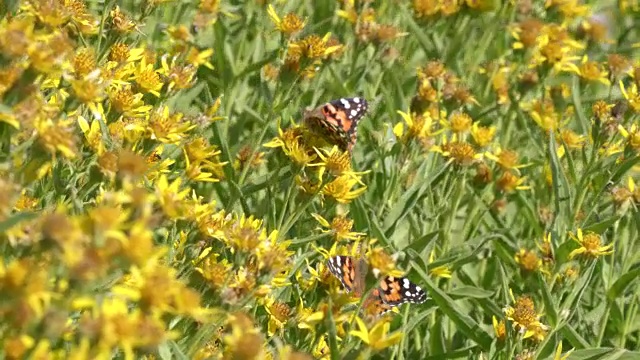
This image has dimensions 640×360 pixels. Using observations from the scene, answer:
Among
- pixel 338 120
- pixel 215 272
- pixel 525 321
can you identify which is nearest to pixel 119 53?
pixel 338 120

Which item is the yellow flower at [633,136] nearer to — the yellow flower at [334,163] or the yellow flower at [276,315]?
the yellow flower at [334,163]

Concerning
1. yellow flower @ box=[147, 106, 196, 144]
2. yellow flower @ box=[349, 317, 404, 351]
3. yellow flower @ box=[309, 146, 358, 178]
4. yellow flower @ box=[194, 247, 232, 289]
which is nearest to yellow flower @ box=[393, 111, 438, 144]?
yellow flower @ box=[309, 146, 358, 178]

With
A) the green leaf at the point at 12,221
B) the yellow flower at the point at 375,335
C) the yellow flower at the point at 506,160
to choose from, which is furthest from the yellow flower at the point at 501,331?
the green leaf at the point at 12,221

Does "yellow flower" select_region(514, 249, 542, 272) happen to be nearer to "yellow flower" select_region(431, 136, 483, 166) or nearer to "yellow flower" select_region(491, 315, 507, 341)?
"yellow flower" select_region(431, 136, 483, 166)

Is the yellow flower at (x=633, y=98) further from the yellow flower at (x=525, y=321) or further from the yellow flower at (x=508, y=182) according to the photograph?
the yellow flower at (x=525, y=321)

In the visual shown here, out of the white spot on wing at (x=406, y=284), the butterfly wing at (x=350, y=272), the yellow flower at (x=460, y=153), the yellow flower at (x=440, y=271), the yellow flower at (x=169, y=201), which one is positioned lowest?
the yellow flower at (x=440, y=271)

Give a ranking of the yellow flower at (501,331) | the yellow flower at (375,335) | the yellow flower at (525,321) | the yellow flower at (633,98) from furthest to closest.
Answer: the yellow flower at (633,98) → the yellow flower at (501,331) → the yellow flower at (525,321) → the yellow flower at (375,335)

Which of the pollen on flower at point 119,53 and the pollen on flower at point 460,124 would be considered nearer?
the pollen on flower at point 119,53

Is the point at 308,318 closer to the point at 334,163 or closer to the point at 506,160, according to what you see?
the point at 334,163

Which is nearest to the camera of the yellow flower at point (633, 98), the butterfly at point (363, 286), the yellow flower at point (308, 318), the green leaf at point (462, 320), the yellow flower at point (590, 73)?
the yellow flower at point (308, 318)

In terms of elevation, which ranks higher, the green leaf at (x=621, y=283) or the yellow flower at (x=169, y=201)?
the yellow flower at (x=169, y=201)

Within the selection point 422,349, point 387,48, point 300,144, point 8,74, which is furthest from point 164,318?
point 387,48
